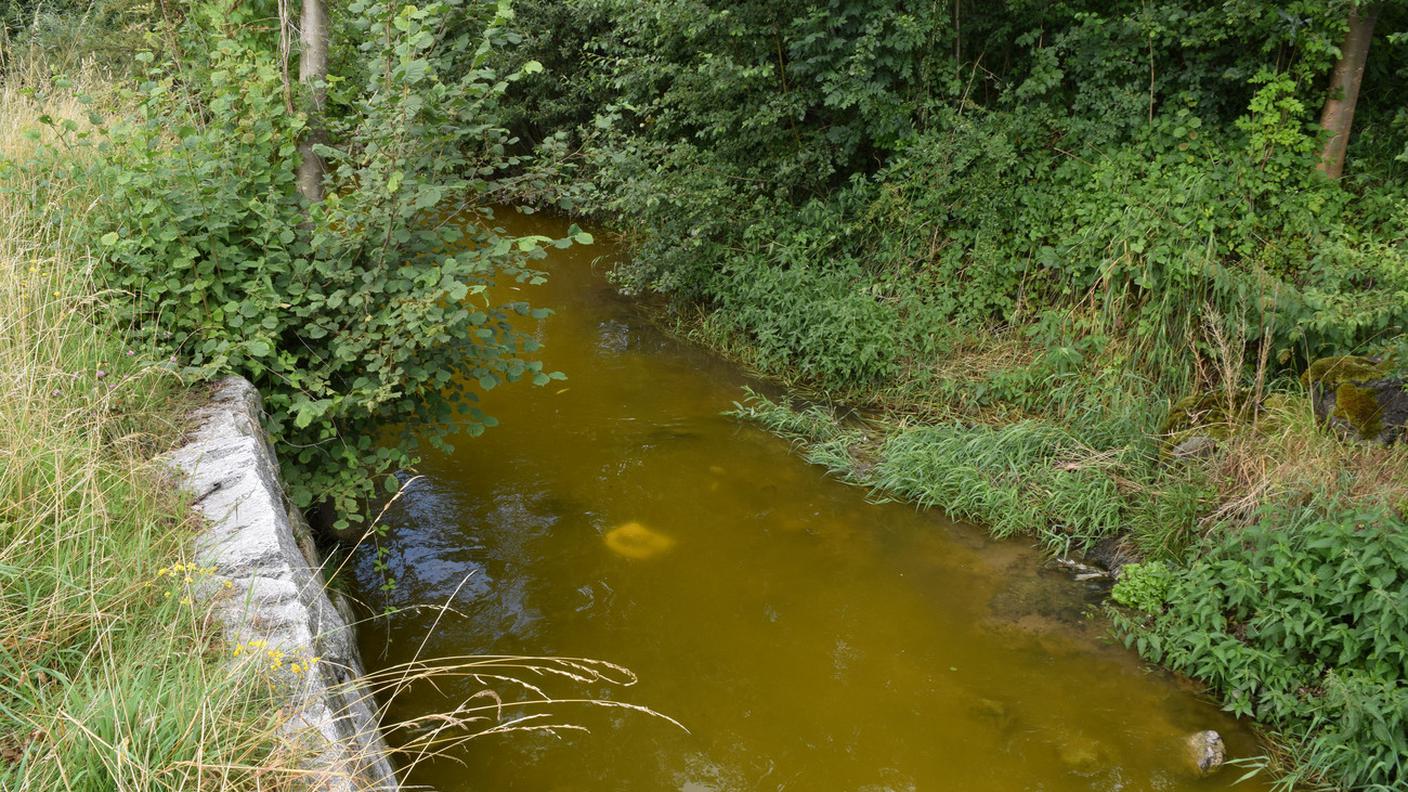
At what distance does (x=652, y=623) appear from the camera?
485cm

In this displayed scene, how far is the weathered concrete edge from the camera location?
254cm

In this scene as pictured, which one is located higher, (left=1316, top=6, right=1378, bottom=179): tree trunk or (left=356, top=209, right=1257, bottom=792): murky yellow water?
(left=1316, top=6, right=1378, bottom=179): tree trunk

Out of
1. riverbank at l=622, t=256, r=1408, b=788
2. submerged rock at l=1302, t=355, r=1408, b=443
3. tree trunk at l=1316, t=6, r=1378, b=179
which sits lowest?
riverbank at l=622, t=256, r=1408, b=788

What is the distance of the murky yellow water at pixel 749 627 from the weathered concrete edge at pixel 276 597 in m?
1.07

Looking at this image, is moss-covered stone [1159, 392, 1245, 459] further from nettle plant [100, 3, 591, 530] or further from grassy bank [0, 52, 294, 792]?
grassy bank [0, 52, 294, 792]

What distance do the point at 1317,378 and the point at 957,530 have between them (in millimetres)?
2115

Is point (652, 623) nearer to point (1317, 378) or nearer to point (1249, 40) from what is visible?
point (1317, 378)

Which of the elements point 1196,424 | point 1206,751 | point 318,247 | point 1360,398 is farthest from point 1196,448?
point 318,247

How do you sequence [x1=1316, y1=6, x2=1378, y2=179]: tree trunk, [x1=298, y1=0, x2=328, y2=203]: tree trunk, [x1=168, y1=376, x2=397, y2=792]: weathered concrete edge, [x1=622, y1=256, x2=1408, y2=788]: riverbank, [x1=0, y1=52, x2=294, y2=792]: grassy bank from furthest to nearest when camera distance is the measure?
1. [x1=1316, y1=6, x2=1378, y2=179]: tree trunk
2. [x1=298, y1=0, x2=328, y2=203]: tree trunk
3. [x1=622, y1=256, x2=1408, y2=788]: riverbank
4. [x1=168, y1=376, x2=397, y2=792]: weathered concrete edge
5. [x1=0, y1=52, x2=294, y2=792]: grassy bank

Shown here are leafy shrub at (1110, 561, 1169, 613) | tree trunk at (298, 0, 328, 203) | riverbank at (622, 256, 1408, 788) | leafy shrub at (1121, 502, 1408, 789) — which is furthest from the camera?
leafy shrub at (1110, 561, 1169, 613)

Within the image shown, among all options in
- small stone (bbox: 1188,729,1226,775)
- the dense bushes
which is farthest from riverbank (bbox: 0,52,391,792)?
small stone (bbox: 1188,729,1226,775)

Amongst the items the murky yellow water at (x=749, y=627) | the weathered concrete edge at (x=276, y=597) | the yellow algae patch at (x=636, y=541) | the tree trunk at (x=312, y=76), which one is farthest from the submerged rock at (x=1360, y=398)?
the tree trunk at (x=312, y=76)

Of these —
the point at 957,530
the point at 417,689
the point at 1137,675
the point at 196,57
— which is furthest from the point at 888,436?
the point at 196,57

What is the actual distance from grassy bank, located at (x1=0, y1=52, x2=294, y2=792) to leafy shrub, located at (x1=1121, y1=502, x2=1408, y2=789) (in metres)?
3.92
